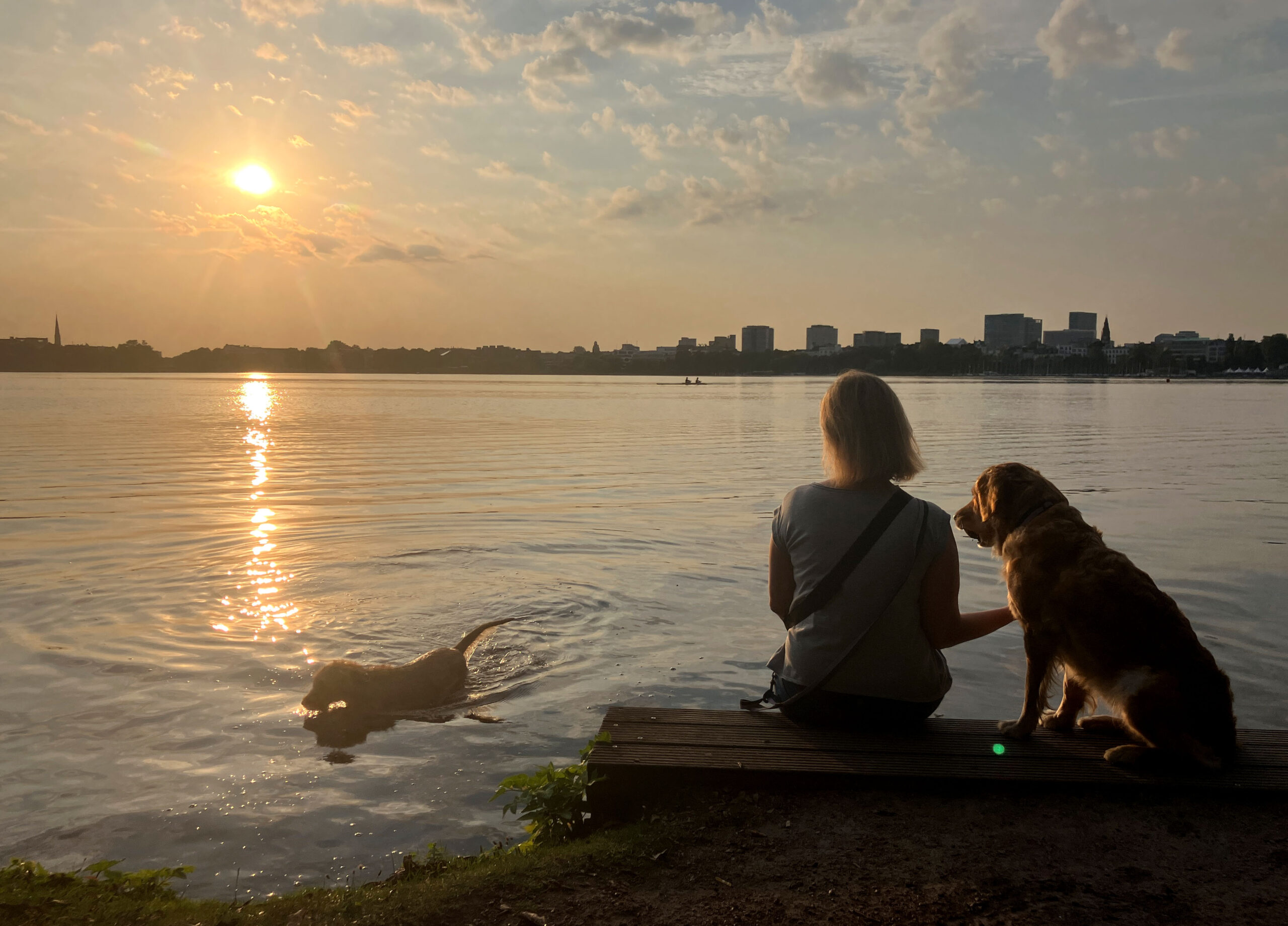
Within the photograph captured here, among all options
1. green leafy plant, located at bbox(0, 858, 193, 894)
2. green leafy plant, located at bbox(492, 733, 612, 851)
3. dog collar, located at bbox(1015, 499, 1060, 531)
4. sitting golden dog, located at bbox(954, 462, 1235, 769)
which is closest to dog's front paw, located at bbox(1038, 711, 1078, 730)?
sitting golden dog, located at bbox(954, 462, 1235, 769)

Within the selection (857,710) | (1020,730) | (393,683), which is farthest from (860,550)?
(393,683)

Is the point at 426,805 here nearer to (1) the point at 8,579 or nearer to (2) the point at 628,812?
(2) the point at 628,812

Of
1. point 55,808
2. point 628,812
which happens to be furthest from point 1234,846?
point 55,808

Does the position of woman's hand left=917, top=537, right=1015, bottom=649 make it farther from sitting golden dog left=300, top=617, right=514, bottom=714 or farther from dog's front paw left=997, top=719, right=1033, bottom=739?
sitting golden dog left=300, top=617, right=514, bottom=714

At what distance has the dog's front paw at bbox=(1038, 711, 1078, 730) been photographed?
4730 mm

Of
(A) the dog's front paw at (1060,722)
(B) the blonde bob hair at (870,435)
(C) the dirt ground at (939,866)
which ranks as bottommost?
(C) the dirt ground at (939,866)

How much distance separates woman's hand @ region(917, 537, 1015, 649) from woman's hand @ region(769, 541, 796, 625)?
61 centimetres

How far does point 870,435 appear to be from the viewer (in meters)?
4.30

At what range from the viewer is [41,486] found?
1731 cm

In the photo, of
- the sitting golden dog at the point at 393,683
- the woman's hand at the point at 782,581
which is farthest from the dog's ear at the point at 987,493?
the sitting golden dog at the point at 393,683

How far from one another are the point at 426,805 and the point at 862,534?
2.74 metres

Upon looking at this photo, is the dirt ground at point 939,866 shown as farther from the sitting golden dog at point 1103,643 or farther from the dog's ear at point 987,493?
the dog's ear at point 987,493

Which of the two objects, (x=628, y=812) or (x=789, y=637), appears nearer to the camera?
(x=628, y=812)

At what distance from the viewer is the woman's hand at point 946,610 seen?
14.1 ft
